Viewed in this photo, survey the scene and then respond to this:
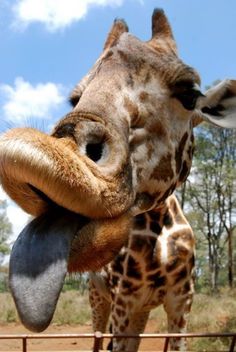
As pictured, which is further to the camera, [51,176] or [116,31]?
[116,31]

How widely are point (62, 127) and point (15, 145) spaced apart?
16.4 inches

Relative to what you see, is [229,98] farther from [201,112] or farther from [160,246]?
[160,246]

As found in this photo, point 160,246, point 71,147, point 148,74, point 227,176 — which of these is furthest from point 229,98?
point 227,176

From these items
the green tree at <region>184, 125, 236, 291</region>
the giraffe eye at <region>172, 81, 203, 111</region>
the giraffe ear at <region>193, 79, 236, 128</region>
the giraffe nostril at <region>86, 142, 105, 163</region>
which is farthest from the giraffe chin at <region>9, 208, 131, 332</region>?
the green tree at <region>184, 125, 236, 291</region>

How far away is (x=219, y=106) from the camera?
360cm

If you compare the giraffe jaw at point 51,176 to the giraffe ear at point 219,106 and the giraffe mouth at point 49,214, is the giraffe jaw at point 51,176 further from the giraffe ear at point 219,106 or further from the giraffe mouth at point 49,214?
the giraffe ear at point 219,106

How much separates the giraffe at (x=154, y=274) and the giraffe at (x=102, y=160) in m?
1.08

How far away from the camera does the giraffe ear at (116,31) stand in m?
3.51

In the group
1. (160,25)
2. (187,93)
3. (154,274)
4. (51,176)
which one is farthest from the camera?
(154,274)

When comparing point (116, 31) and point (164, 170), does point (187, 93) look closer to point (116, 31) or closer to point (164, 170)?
point (164, 170)

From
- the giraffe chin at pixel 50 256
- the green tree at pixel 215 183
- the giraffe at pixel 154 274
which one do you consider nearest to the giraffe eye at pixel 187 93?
the giraffe chin at pixel 50 256

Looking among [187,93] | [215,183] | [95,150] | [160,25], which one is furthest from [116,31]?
[215,183]

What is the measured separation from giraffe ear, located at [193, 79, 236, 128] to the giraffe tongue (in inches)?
63.7

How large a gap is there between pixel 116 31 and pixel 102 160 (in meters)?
1.66
